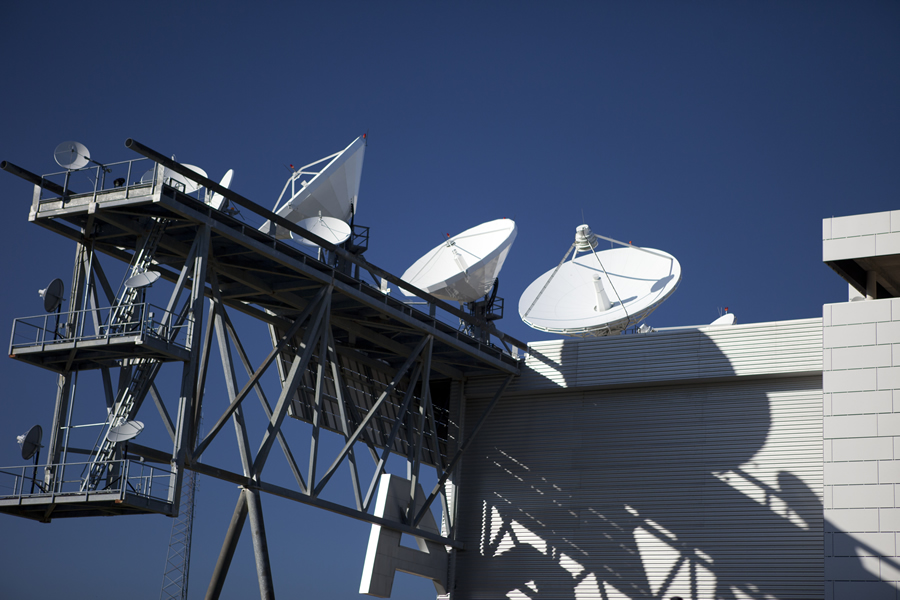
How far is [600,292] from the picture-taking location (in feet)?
175

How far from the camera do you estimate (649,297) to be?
51.1 m

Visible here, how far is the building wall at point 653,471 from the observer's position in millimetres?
45938

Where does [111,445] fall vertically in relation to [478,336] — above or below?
below

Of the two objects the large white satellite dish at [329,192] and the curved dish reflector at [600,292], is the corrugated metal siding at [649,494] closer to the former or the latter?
the curved dish reflector at [600,292]

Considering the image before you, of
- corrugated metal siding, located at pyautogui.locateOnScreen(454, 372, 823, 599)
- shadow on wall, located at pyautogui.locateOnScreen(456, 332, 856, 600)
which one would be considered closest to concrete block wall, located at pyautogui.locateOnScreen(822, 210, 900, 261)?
shadow on wall, located at pyautogui.locateOnScreen(456, 332, 856, 600)

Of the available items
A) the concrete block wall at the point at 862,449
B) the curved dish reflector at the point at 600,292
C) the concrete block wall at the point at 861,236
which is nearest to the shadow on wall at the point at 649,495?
the curved dish reflector at the point at 600,292

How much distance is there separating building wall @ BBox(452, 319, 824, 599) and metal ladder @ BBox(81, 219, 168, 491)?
22.8 metres

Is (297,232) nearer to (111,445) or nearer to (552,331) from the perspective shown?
(111,445)

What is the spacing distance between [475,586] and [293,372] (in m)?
17.0

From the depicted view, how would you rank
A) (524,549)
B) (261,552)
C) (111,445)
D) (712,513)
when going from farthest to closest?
(524,549) < (712,513) < (261,552) < (111,445)

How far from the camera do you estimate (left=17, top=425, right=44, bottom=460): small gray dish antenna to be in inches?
1337

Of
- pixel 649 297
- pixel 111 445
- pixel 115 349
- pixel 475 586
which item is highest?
pixel 649 297

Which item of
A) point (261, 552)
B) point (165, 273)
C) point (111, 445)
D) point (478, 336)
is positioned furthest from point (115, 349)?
point (478, 336)

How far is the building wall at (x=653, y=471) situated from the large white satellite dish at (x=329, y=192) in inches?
560
